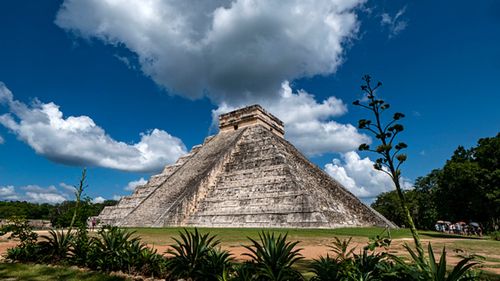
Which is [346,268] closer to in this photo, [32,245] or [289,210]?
[32,245]

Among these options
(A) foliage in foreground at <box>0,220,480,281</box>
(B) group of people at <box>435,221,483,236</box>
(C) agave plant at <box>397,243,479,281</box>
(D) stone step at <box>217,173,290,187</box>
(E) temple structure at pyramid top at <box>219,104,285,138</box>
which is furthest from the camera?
(E) temple structure at pyramid top at <box>219,104,285,138</box>

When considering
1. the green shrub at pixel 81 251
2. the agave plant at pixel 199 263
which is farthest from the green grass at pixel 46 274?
the agave plant at pixel 199 263

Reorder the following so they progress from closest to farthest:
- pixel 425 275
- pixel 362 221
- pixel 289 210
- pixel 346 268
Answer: pixel 425 275 → pixel 346 268 → pixel 289 210 → pixel 362 221

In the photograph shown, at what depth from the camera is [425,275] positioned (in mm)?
3008

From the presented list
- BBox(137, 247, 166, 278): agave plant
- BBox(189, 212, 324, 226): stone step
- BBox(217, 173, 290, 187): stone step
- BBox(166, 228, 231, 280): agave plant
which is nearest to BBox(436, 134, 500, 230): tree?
BBox(189, 212, 324, 226): stone step

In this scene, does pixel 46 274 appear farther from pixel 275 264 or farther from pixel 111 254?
pixel 275 264

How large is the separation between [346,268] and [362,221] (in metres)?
16.0

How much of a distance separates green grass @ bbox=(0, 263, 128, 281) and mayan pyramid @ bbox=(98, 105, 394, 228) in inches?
400

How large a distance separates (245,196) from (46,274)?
1213 centimetres

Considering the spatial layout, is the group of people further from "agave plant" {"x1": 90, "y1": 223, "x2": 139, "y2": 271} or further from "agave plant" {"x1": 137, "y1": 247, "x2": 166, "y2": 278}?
"agave plant" {"x1": 90, "y1": 223, "x2": 139, "y2": 271}

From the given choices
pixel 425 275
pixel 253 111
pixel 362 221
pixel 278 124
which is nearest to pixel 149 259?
pixel 425 275

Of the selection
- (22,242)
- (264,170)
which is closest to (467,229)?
(264,170)

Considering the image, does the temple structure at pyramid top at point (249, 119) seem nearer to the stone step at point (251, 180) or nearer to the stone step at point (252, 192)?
the stone step at point (251, 180)

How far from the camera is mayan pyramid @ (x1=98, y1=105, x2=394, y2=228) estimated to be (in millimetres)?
15336
